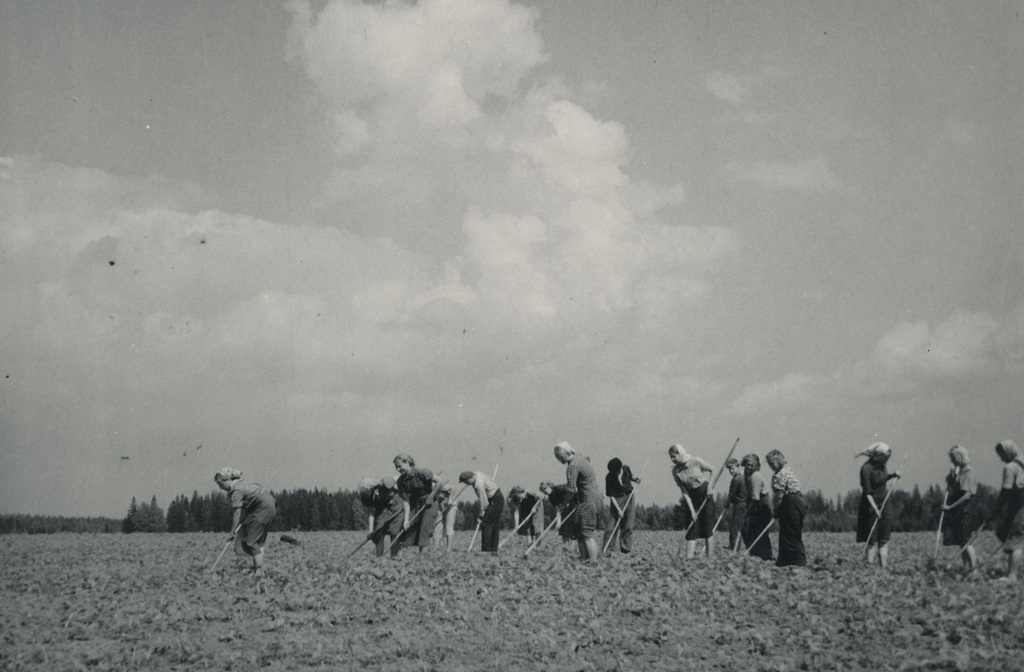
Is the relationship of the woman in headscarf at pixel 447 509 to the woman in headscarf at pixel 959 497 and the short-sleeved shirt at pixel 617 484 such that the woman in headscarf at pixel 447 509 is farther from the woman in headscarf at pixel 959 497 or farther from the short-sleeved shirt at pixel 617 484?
the woman in headscarf at pixel 959 497

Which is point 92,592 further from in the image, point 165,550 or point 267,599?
point 165,550

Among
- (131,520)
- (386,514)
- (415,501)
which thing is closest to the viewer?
(386,514)

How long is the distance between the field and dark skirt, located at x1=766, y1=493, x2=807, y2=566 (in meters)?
0.36

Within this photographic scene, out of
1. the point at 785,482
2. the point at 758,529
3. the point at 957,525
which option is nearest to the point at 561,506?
the point at 758,529

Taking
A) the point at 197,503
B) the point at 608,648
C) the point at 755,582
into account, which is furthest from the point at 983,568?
the point at 197,503

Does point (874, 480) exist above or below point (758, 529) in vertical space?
above

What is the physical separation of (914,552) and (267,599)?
11928 mm

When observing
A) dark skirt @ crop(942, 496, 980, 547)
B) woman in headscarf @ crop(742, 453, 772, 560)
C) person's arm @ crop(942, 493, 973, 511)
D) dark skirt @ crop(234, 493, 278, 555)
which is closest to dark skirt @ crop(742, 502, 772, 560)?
woman in headscarf @ crop(742, 453, 772, 560)

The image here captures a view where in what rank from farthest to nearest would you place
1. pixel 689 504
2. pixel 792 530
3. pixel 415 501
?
pixel 415 501 → pixel 689 504 → pixel 792 530

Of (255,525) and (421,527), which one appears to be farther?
(421,527)

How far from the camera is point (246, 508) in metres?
14.5

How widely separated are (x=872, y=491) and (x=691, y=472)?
3.17 metres

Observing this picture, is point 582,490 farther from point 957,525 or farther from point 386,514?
point 957,525

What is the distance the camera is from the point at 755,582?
11.0 m
